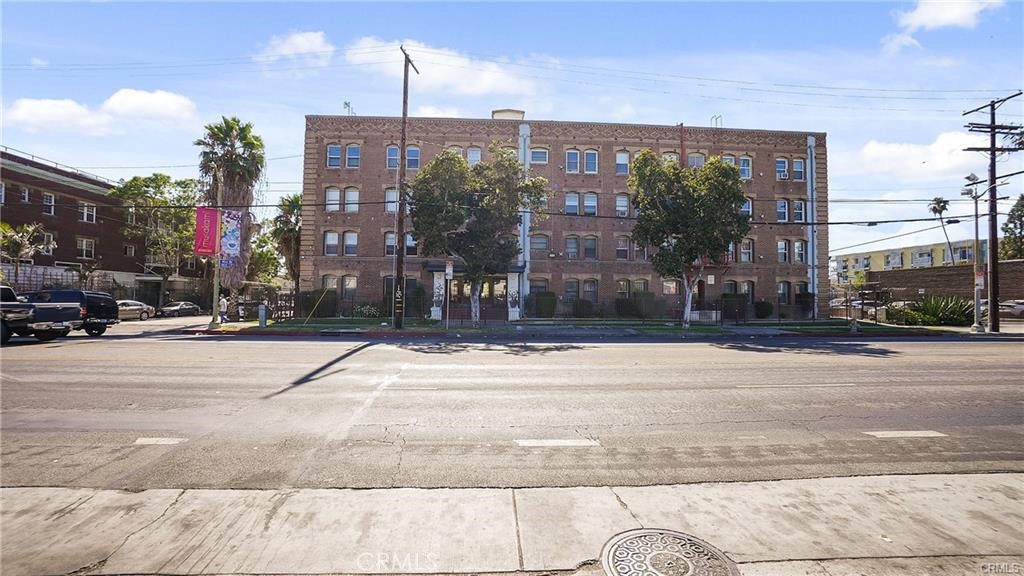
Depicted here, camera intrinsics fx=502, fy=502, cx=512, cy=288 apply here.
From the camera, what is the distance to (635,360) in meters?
13.4

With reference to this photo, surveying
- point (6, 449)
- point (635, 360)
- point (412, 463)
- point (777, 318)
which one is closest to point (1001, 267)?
point (777, 318)

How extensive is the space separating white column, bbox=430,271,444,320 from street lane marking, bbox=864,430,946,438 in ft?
84.4

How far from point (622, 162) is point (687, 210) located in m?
11.0

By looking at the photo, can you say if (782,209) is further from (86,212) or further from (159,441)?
(86,212)

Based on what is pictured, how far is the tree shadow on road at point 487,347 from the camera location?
15.4 m

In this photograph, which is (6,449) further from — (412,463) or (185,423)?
(412,463)

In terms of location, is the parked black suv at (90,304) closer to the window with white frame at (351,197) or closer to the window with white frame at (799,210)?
the window with white frame at (351,197)

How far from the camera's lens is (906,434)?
21.6 feet

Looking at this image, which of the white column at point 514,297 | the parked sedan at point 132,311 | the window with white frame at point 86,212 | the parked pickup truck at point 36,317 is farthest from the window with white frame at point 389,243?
the window with white frame at point 86,212

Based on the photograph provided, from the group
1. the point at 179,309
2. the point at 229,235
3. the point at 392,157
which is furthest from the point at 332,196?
the point at 179,309

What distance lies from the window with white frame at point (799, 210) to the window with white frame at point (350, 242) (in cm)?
3086

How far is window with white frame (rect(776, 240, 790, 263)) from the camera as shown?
→ 35.9 metres

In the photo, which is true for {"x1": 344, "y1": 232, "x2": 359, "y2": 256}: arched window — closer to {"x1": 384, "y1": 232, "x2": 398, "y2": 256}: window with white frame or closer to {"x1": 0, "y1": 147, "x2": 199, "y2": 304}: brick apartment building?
{"x1": 384, "y1": 232, "x2": 398, "y2": 256}: window with white frame

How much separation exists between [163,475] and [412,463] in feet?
8.01
